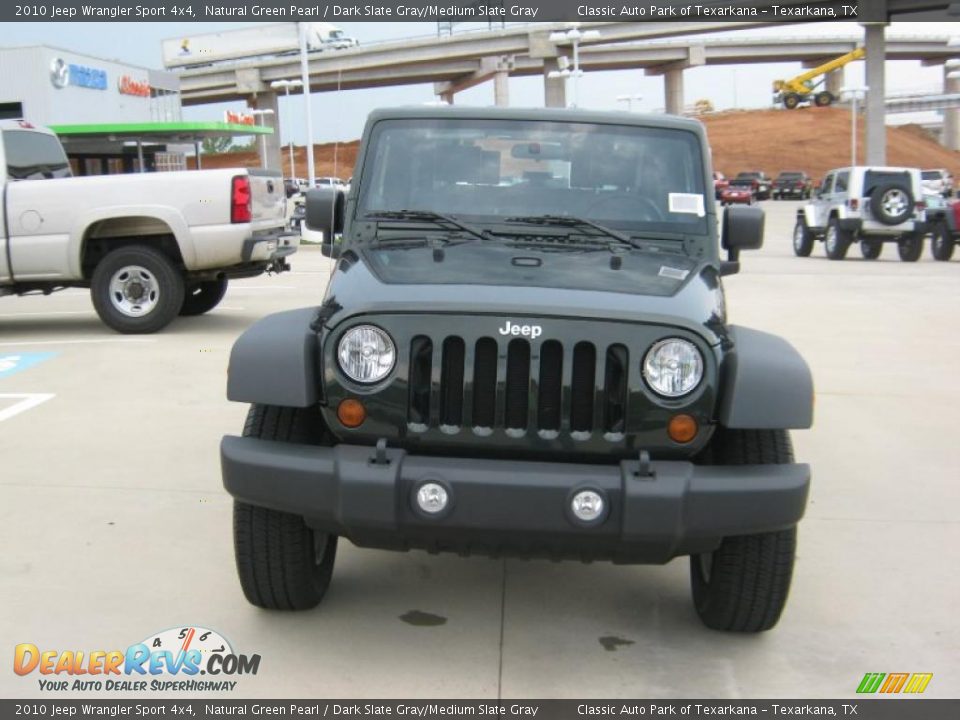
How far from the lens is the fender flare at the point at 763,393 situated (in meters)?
3.58

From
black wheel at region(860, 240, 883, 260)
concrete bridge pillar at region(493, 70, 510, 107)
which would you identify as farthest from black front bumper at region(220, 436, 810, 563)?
concrete bridge pillar at region(493, 70, 510, 107)

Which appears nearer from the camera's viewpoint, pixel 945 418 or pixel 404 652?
pixel 404 652

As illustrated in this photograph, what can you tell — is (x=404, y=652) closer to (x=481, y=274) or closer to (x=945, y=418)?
(x=481, y=274)

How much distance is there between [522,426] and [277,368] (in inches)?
33.3

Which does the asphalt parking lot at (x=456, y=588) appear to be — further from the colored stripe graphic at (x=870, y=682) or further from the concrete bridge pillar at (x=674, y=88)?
the concrete bridge pillar at (x=674, y=88)

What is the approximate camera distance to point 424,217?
4629 mm

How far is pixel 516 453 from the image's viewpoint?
365cm

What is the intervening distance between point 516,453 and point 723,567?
0.85 m

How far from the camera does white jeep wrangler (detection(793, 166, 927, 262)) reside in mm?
20797

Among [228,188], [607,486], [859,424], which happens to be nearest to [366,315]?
[607,486]

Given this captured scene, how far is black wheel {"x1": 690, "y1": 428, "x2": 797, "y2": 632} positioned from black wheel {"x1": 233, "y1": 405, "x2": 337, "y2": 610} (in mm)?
1433

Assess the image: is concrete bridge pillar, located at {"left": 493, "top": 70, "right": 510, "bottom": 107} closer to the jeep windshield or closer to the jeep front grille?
the jeep windshield

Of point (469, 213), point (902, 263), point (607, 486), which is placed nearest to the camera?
point (607, 486)

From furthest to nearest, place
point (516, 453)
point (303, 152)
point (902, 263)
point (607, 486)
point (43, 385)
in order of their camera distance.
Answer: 1. point (303, 152)
2. point (902, 263)
3. point (43, 385)
4. point (516, 453)
5. point (607, 486)
